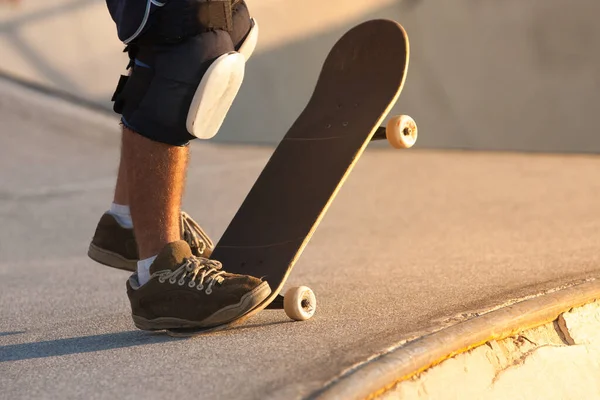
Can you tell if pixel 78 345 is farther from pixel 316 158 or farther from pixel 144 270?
pixel 316 158

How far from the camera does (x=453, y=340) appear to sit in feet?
7.15

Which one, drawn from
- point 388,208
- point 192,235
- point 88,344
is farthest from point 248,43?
point 388,208

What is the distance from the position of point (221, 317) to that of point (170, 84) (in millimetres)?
Result: 616

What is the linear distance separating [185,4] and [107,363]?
92cm

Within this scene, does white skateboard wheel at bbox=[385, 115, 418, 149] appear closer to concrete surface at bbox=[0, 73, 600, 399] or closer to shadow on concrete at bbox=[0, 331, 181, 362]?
concrete surface at bbox=[0, 73, 600, 399]

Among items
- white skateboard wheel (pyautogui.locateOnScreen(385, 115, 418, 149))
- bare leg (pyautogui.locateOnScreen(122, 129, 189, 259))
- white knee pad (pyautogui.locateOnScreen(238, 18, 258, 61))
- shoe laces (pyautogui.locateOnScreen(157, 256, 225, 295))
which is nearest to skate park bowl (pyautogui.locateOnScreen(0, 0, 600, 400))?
shoe laces (pyautogui.locateOnScreen(157, 256, 225, 295))

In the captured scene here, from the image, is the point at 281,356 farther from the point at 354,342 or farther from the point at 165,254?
the point at 165,254

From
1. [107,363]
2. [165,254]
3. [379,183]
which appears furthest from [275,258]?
[379,183]

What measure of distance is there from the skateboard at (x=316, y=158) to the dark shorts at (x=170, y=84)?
42 cm

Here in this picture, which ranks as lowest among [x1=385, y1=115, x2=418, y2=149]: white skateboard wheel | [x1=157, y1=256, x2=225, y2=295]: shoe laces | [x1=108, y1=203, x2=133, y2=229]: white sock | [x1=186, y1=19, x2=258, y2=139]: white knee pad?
[x1=108, y1=203, x2=133, y2=229]: white sock

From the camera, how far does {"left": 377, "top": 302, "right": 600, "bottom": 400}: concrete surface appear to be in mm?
2098

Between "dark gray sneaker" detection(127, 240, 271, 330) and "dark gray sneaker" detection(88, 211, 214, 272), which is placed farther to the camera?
"dark gray sneaker" detection(88, 211, 214, 272)

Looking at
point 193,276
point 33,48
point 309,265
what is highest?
point 193,276

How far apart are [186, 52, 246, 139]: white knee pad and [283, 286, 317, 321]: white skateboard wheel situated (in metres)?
0.49
